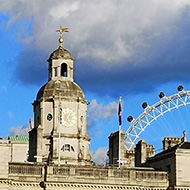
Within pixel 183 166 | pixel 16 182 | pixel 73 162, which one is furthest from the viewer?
pixel 73 162

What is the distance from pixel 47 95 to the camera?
319 feet

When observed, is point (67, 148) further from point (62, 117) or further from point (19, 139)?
point (19, 139)

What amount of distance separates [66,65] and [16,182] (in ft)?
75.5

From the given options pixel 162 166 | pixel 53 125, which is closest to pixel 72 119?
pixel 53 125

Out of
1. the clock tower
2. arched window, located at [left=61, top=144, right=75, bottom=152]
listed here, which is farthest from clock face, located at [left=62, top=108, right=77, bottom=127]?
arched window, located at [left=61, top=144, right=75, bottom=152]

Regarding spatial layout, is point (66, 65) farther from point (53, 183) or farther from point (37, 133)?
point (53, 183)

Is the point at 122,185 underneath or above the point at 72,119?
underneath

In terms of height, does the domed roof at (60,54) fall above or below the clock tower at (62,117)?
above

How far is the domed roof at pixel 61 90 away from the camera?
9700 cm

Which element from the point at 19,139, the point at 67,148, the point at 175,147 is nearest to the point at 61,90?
the point at 67,148

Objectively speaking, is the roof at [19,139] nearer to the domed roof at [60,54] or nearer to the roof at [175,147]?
the domed roof at [60,54]

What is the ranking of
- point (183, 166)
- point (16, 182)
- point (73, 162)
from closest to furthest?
point (16, 182), point (183, 166), point (73, 162)

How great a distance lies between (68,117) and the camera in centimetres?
9612

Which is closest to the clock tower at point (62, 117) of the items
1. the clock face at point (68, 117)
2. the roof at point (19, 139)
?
the clock face at point (68, 117)
